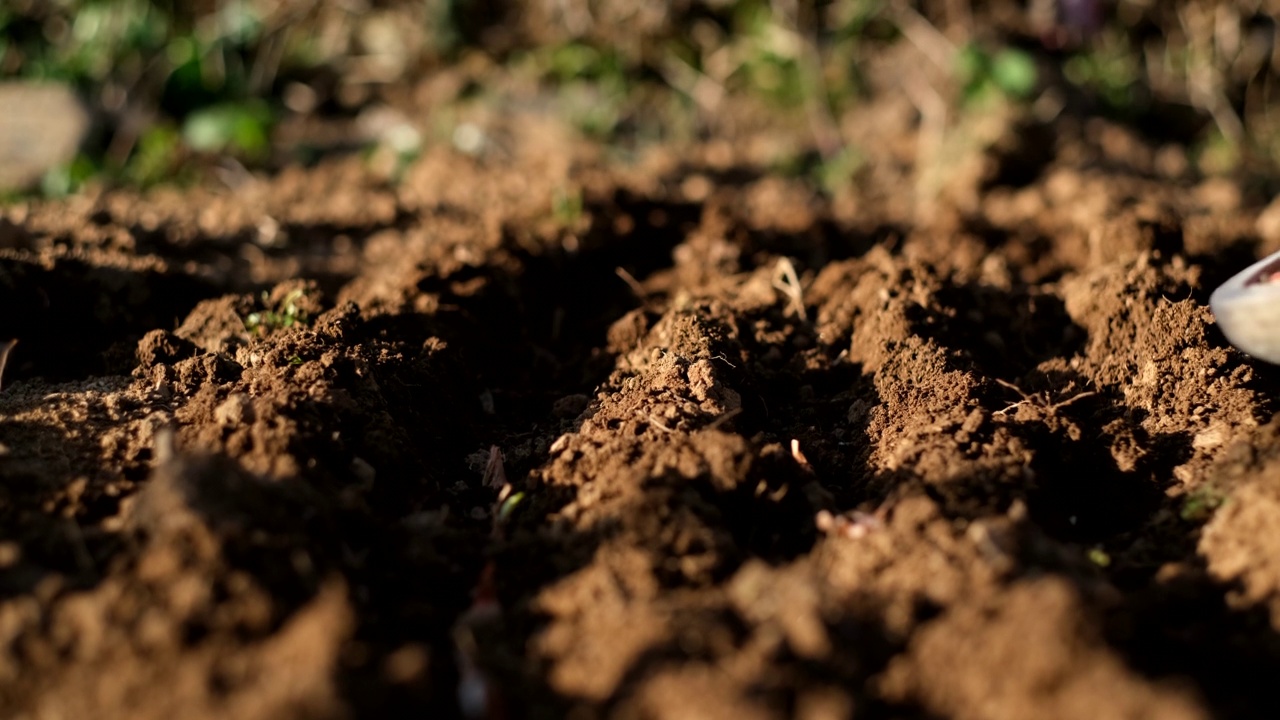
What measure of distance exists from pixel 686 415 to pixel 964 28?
3621 mm

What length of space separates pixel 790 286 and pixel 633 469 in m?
1.22

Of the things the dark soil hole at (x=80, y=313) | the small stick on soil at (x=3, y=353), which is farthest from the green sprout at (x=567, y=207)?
the small stick on soil at (x=3, y=353)

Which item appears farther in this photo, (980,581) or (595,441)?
(595,441)

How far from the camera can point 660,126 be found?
4.95 m

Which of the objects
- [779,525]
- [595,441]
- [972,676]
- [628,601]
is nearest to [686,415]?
[595,441]

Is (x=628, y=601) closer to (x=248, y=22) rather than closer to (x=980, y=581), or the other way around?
(x=980, y=581)

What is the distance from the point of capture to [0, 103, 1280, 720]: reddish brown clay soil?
1435mm

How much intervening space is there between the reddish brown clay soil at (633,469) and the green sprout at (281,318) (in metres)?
0.02

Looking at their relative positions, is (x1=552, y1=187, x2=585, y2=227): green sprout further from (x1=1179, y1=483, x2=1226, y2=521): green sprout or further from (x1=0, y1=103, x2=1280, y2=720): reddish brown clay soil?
(x1=1179, y1=483, x2=1226, y2=521): green sprout

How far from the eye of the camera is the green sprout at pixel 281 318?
104 inches

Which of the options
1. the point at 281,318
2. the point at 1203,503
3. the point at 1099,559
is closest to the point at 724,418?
the point at 1099,559

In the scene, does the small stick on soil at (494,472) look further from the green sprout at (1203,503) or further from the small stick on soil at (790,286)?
the green sprout at (1203,503)

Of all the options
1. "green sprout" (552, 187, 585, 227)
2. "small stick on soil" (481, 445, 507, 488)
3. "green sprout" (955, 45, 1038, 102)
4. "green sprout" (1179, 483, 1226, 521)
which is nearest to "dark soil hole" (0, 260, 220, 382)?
"small stick on soil" (481, 445, 507, 488)

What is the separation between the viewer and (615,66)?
498 cm
